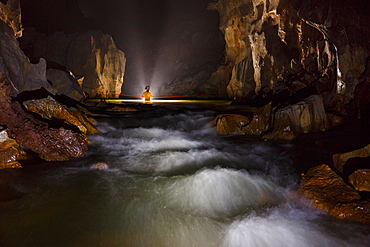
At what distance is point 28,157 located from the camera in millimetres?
4930

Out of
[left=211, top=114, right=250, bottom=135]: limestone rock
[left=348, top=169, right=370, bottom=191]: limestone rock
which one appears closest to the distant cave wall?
[left=211, top=114, right=250, bottom=135]: limestone rock

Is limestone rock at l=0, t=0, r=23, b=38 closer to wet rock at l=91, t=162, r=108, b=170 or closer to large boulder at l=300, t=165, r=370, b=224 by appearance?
wet rock at l=91, t=162, r=108, b=170

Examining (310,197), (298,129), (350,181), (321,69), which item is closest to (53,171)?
(310,197)

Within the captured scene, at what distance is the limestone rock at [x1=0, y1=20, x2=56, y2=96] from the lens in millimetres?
6218

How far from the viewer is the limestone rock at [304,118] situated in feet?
23.6

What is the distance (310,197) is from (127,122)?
736 cm

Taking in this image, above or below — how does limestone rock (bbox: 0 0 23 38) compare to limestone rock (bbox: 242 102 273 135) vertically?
above

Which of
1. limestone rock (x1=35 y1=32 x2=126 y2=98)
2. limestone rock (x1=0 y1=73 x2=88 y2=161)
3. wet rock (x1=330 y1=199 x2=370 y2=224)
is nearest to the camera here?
wet rock (x1=330 y1=199 x2=370 y2=224)

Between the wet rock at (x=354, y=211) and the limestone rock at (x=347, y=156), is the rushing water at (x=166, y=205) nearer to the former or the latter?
the wet rock at (x=354, y=211)

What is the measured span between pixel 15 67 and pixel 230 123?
763 cm

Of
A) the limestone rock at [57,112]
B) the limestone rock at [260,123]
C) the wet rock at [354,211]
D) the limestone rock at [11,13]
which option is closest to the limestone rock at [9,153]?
the limestone rock at [57,112]

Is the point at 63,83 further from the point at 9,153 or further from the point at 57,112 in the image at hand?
the point at 9,153

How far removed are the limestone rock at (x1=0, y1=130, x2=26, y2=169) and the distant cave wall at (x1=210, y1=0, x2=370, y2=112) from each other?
31.4 ft

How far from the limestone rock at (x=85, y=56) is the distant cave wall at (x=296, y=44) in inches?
469
